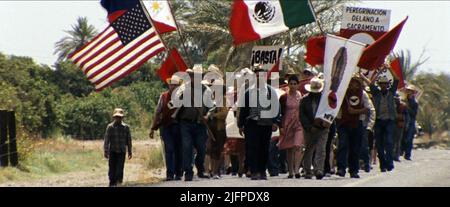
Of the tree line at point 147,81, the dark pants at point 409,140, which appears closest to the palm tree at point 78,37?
the tree line at point 147,81

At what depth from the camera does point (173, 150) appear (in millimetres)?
19688

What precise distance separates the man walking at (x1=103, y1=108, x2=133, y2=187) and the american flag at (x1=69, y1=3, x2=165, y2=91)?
1040 mm

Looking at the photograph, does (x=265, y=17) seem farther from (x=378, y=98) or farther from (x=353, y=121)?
(x=353, y=121)

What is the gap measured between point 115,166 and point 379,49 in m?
4.68

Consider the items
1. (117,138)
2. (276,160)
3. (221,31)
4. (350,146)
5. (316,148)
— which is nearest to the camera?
(316,148)

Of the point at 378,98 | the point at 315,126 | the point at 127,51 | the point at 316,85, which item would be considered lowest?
the point at 315,126

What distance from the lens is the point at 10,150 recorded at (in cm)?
2538

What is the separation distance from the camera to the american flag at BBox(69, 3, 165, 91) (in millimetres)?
20422

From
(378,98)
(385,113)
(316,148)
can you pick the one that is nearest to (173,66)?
(378,98)

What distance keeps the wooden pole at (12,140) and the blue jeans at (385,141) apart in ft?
26.5

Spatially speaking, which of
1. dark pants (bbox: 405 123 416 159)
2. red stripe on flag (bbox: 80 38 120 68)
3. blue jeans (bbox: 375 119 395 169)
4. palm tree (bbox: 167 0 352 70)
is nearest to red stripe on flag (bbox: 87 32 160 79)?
red stripe on flag (bbox: 80 38 120 68)

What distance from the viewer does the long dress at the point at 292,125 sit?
62.6 ft

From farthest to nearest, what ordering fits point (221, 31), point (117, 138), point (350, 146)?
point (221, 31), point (117, 138), point (350, 146)
